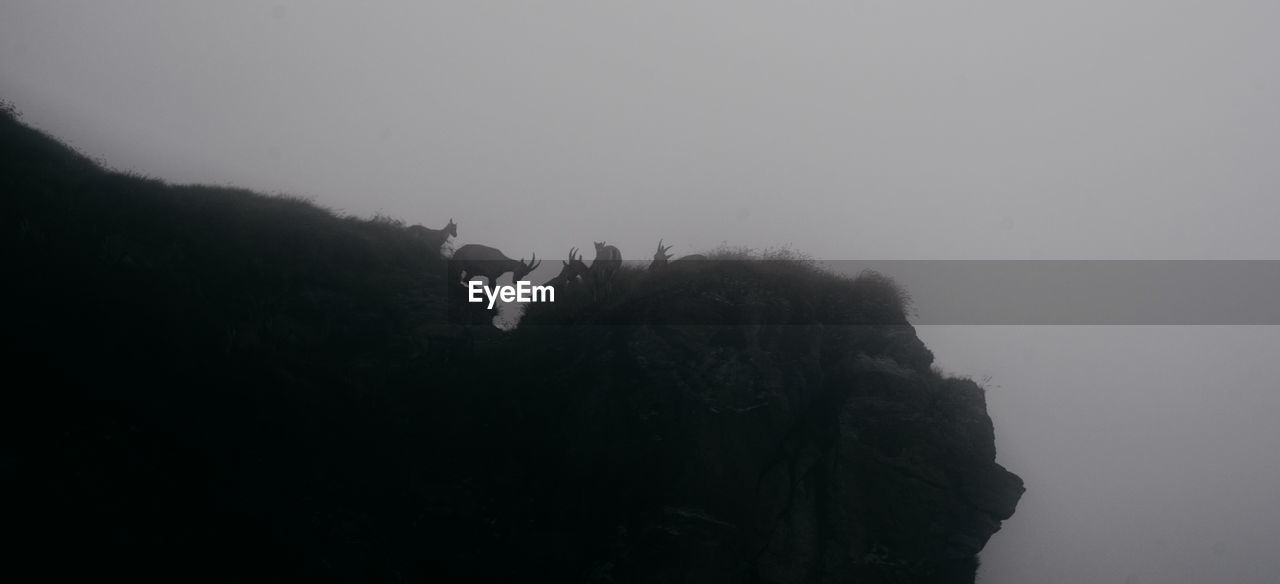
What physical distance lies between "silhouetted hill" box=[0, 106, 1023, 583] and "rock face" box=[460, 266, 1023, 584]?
0.07 meters

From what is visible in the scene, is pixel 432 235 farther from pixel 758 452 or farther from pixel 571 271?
pixel 758 452

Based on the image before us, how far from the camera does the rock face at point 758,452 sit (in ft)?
60.6

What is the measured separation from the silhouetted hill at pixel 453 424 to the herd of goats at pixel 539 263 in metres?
0.65

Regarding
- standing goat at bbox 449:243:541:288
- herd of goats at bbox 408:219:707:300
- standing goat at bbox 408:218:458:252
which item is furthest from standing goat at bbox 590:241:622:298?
standing goat at bbox 408:218:458:252

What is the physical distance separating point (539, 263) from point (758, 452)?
11.2 meters

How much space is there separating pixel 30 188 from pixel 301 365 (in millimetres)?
10235

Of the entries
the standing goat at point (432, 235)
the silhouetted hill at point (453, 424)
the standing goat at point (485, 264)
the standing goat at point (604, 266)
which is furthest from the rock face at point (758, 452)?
the standing goat at point (432, 235)

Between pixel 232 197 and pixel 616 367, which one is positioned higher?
pixel 232 197

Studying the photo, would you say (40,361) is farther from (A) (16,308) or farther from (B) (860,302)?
(B) (860,302)

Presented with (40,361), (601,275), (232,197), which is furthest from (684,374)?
(232,197)

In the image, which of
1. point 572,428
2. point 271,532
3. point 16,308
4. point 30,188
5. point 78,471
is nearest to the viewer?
point 78,471

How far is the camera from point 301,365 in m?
21.1

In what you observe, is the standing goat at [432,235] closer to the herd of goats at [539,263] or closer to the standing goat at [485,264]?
the herd of goats at [539,263]

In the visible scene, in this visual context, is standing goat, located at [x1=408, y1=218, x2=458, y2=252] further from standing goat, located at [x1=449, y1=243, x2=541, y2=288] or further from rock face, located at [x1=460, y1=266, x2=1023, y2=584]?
rock face, located at [x1=460, y1=266, x2=1023, y2=584]
